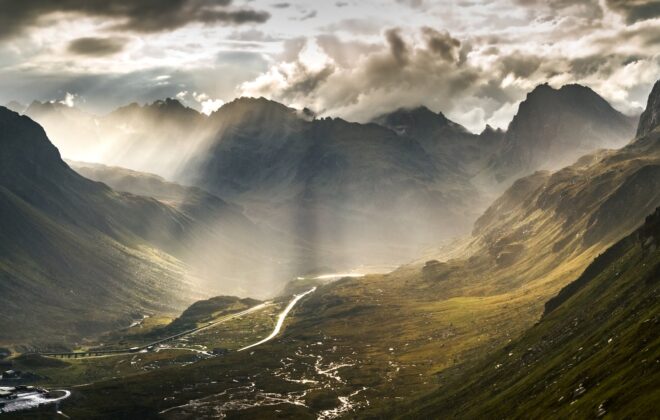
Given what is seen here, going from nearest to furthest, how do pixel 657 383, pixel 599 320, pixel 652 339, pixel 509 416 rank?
pixel 657 383 → pixel 652 339 → pixel 509 416 → pixel 599 320

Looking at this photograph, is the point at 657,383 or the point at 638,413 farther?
the point at 657,383

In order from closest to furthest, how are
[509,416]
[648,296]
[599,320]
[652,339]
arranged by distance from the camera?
[652,339], [509,416], [648,296], [599,320]

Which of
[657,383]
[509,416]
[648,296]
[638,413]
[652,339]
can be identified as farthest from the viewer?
[648,296]

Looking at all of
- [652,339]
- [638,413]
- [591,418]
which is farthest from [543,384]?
[638,413]

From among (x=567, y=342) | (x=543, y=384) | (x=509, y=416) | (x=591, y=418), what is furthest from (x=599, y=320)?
(x=591, y=418)

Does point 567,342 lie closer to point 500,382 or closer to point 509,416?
point 500,382

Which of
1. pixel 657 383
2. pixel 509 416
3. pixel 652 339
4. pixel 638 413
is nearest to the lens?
pixel 638 413

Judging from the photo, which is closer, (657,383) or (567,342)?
(657,383)

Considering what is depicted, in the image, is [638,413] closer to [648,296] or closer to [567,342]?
[648,296]
